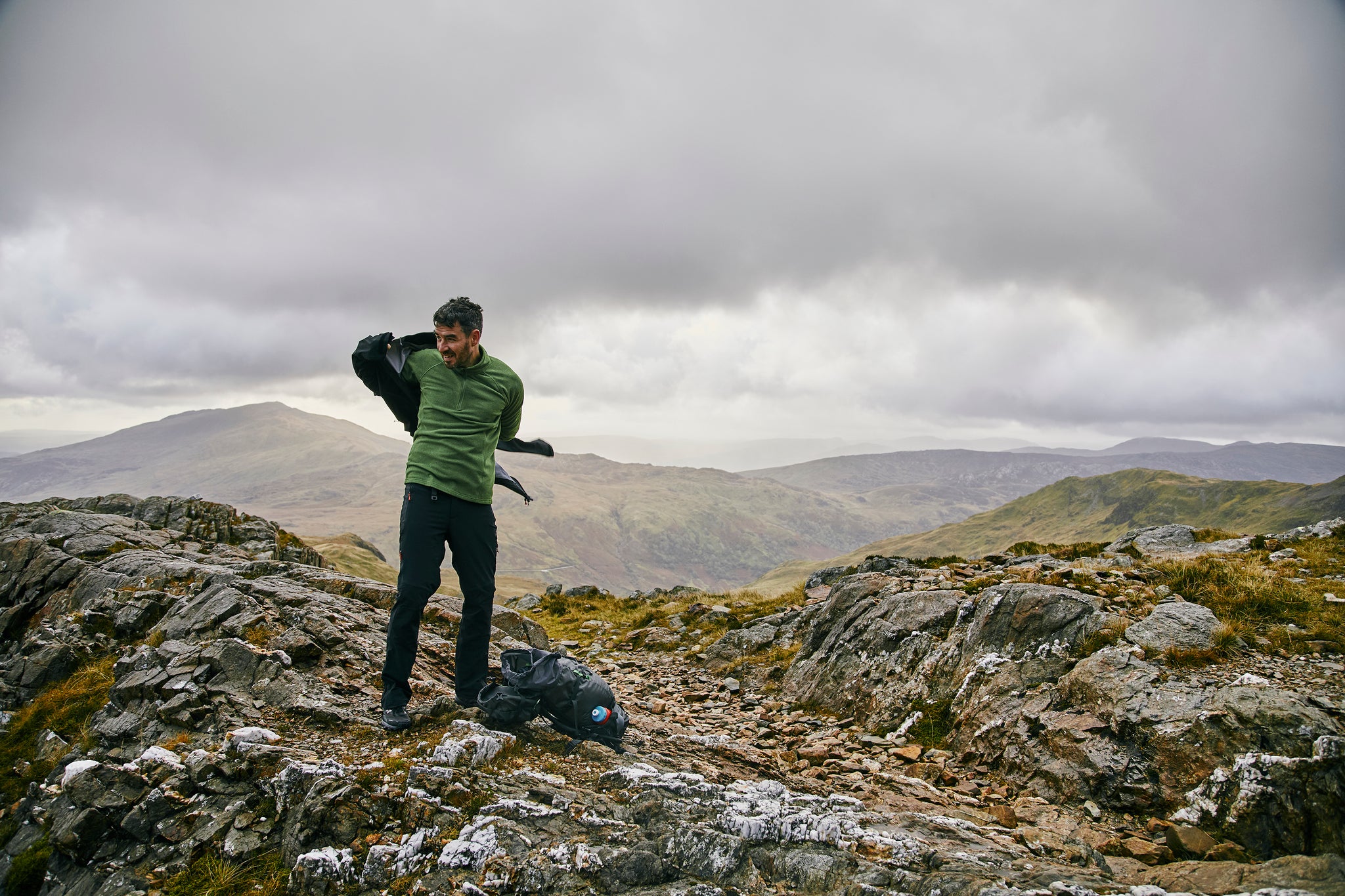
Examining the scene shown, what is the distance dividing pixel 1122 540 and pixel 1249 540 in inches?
249

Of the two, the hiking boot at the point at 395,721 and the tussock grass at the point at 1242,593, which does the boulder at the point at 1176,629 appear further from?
the hiking boot at the point at 395,721

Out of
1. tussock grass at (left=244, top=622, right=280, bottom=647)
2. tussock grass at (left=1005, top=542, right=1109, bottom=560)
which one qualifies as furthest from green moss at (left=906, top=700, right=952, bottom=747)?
tussock grass at (left=1005, top=542, right=1109, bottom=560)

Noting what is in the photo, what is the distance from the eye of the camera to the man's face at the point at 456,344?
7.36 m

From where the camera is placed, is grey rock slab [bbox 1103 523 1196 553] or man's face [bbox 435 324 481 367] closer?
man's face [bbox 435 324 481 367]

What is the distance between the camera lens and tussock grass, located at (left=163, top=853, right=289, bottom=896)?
4785 mm

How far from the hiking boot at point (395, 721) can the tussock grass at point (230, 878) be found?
1775mm

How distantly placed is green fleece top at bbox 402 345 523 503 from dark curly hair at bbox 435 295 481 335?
42 centimetres

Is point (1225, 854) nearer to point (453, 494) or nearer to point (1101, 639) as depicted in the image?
point (1101, 639)

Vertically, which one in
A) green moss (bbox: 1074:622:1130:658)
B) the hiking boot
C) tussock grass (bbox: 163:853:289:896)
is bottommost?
tussock grass (bbox: 163:853:289:896)

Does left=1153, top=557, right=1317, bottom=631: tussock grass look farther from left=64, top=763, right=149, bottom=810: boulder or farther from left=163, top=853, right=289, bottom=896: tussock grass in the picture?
left=64, top=763, right=149, bottom=810: boulder

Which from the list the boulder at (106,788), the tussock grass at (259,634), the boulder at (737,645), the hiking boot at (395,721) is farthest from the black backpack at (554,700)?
the boulder at (737,645)

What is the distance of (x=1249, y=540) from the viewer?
17.0 m

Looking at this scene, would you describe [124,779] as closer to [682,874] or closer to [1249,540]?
[682,874]

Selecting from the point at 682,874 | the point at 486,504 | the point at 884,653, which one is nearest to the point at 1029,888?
the point at 682,874
